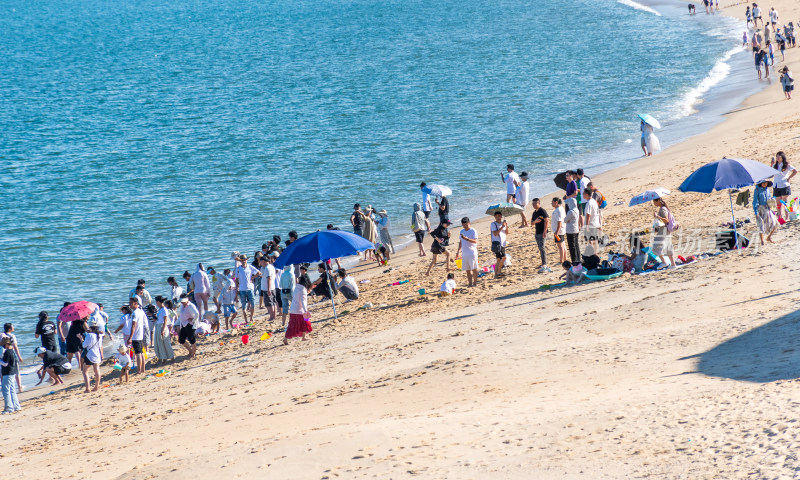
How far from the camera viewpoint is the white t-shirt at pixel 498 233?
16219 millimetres

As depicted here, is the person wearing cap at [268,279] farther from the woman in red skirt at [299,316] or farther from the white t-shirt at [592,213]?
the white t-shirt at [592,213]

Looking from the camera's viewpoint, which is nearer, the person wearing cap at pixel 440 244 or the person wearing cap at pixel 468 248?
the person wearing cap at pixel 468 248

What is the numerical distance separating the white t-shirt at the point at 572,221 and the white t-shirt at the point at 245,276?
6.71 metres

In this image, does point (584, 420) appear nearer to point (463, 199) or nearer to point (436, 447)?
point (436, 447)

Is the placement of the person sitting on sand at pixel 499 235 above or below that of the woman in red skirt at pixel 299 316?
above

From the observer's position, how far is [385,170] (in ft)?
107

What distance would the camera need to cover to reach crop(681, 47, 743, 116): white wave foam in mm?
37781

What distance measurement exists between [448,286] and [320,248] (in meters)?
2.91

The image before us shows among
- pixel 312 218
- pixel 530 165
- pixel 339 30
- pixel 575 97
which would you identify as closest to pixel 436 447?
pixel 312 218

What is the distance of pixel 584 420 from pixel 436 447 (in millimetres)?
1563

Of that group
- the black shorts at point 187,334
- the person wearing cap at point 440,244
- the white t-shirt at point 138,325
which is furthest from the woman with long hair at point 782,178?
the white t-shirt at point 138,325

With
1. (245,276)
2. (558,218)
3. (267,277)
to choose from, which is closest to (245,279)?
(245,276)

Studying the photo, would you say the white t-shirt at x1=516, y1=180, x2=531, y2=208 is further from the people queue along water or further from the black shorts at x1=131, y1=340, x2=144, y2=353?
the black shorts at x1=131, y1=340, x2=144, y2=353

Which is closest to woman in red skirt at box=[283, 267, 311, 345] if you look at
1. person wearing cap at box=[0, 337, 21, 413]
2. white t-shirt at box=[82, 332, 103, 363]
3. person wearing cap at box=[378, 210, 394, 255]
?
white t-shirt at box=[82, 332, 103, 363]
